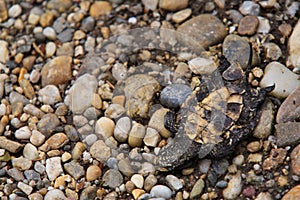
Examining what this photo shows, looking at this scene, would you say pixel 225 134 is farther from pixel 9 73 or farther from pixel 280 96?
pixel 9 73

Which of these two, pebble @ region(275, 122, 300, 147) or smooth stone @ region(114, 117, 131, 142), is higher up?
pebble @ region(275, 122, 300, 147)

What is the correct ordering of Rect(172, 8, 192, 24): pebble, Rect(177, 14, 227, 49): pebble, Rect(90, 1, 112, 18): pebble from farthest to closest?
Rect(90, 1, 112, 18): pebble < Rect(172, 8, 192, 24): pebble < Rect(177, 14, 227, 49): pebble

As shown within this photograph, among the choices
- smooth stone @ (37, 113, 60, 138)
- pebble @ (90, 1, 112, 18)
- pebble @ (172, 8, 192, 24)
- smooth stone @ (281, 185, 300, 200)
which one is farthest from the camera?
pebble @ (90, 1, 112, 18)

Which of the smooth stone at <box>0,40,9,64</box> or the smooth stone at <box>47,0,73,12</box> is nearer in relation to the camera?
the smooth stone at <box>0,40,9,64</box>

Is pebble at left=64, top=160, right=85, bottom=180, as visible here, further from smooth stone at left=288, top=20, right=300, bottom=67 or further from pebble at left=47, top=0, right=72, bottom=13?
smooth stone at left=288, top=20, right=300, bottom=67

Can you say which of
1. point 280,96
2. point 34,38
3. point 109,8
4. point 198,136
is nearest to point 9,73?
point 34,38

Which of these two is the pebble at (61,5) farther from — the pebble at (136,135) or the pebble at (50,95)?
the pebble at (136,135)

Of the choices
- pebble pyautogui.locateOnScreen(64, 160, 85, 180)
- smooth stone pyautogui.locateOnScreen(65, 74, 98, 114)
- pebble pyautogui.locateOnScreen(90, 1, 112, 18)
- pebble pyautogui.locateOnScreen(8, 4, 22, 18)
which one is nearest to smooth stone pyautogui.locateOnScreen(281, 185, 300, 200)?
pebble pyautogui.locateOnScreen(64, 160, 85, 180)
